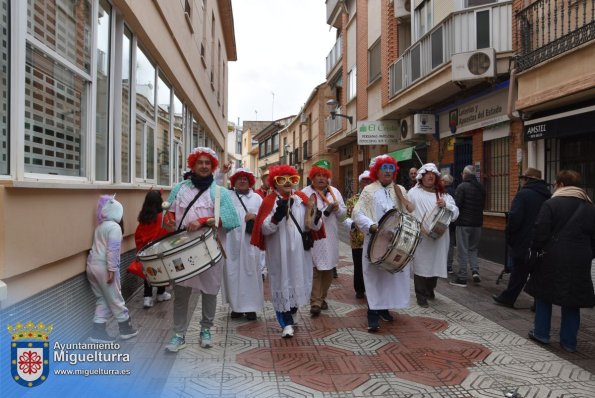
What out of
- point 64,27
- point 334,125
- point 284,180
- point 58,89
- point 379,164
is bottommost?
point 284,180

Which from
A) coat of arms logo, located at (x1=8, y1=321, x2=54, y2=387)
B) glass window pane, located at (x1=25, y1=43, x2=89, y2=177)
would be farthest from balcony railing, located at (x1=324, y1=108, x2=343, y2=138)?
coat of arms logo, located at (x1=8, y1=321, x2=54, y2=387)

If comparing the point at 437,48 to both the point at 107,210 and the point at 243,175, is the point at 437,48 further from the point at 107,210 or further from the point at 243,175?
the point at 107,210

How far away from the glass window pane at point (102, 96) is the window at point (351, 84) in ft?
53.7

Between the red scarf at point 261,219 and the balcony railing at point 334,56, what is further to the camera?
the balcony railing at point 334,56

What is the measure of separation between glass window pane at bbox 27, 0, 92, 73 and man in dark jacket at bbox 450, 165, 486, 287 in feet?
19.8

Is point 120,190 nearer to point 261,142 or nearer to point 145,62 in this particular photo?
point 145,62

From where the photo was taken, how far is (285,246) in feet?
16.4

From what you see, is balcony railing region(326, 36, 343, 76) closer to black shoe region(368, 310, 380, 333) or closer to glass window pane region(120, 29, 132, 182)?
glass window pane region(120, 29, 132, 182)

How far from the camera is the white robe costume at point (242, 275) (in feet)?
18.4

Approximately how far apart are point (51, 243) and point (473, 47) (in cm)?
993

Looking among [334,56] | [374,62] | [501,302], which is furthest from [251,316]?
[334,56]

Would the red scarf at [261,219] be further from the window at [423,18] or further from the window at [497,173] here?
the window at [423,18]

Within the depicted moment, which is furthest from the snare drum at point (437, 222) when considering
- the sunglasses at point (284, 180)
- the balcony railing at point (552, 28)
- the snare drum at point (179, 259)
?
the balcony railing at point (552, 28)

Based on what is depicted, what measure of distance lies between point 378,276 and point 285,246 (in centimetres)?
118
